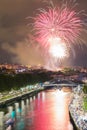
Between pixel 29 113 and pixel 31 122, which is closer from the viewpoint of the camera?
pixel 31 122

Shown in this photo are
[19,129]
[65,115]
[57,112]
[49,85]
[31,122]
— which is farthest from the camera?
[49,85]

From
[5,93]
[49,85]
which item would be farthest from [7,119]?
[49,85]

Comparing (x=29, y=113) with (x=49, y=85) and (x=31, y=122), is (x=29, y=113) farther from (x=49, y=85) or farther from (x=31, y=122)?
(x=49, y=85)

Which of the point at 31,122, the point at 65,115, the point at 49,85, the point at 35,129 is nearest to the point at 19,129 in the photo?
the point at 35,129

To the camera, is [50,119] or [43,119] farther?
[50,119]

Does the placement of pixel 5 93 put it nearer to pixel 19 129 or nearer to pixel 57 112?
pixel 57 112

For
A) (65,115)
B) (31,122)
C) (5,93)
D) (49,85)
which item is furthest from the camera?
(49,85)

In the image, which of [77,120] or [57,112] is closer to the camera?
[77,120]

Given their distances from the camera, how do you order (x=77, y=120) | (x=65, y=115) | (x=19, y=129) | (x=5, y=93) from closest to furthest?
(x=77, y=120)
(x=19, y=129)
(x=65, y=115)
(x=5, y=93)

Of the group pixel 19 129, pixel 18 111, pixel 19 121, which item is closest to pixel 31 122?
pixel 19 121
